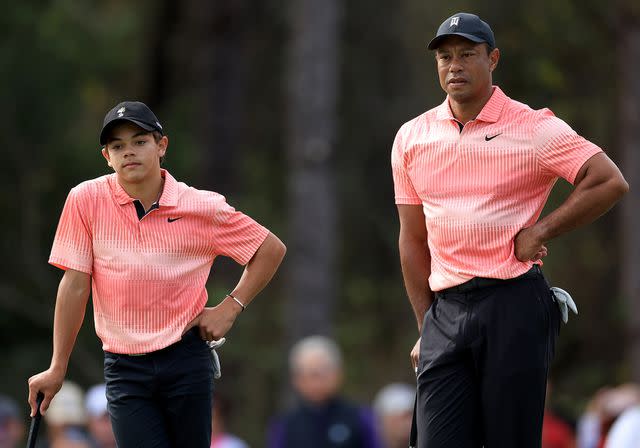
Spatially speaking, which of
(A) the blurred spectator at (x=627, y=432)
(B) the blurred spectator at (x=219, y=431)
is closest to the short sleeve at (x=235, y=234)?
(A) the blurred spectator at (x=627, y=432)

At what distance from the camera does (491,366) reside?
6.18 m

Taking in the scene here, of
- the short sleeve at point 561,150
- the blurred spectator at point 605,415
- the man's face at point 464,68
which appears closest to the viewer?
the short sleeve at point 561,150

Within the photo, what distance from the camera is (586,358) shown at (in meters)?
21.7

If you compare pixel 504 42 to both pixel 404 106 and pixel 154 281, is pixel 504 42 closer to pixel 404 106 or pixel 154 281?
pixel 404 106

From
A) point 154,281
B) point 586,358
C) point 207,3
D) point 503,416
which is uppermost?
point 207,3

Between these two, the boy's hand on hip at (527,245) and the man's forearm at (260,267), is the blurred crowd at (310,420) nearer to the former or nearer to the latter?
the man's forearm at (260,267)

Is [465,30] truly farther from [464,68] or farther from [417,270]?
[417,270]

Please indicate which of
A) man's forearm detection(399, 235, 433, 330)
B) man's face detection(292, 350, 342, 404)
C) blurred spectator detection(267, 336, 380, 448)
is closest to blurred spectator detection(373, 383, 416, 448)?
blurred spectator detection(267, 336, 380, 448)

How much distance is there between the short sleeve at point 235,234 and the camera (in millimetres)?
6607

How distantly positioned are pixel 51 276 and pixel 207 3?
4139mm

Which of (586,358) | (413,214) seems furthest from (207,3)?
(413,214)

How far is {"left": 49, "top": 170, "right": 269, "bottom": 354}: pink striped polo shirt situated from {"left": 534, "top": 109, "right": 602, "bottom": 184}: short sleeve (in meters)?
1.55

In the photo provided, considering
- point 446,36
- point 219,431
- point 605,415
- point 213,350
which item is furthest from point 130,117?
point 605,415

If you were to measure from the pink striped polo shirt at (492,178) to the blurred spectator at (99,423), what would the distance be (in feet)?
14.7
